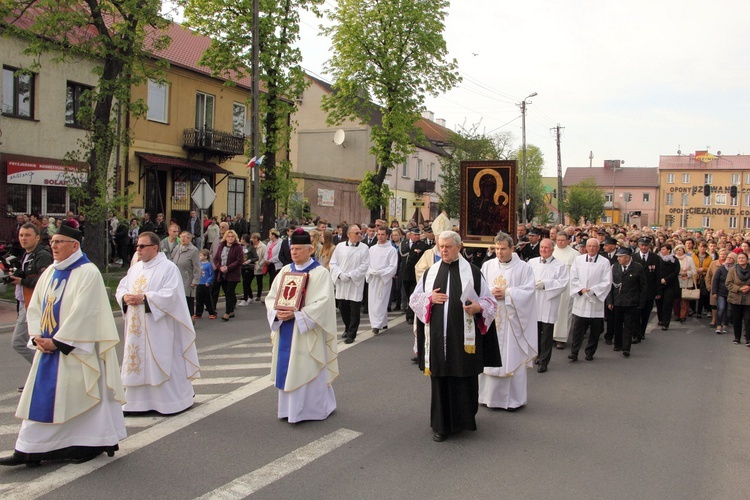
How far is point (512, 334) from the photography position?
24.3ft

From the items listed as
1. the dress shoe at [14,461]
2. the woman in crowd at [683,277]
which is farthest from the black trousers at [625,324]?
the dress shoe at [14,461]

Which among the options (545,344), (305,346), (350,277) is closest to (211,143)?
(350,277)

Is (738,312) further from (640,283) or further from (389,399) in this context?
(389,399)

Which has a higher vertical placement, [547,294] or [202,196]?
[202,196]

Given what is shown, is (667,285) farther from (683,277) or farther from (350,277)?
(350,277)

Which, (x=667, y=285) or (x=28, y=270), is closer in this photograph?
(x=28, y=270)

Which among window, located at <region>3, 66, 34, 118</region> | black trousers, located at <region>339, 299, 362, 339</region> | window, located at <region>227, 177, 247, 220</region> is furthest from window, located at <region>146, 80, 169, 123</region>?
black trousers, located at <region>339, 299, 362, 339</region>

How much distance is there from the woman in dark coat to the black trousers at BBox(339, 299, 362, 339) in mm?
6581

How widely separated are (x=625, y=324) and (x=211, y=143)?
21295mm

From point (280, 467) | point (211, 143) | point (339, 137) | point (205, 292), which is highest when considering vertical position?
point (339, 137)

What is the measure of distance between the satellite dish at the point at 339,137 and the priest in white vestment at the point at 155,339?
38336 millimetres

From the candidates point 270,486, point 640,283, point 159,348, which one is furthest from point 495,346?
point 640,283

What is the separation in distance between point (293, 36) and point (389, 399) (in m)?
17.9

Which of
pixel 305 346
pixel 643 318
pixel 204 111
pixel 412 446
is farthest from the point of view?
pixel 204 111
